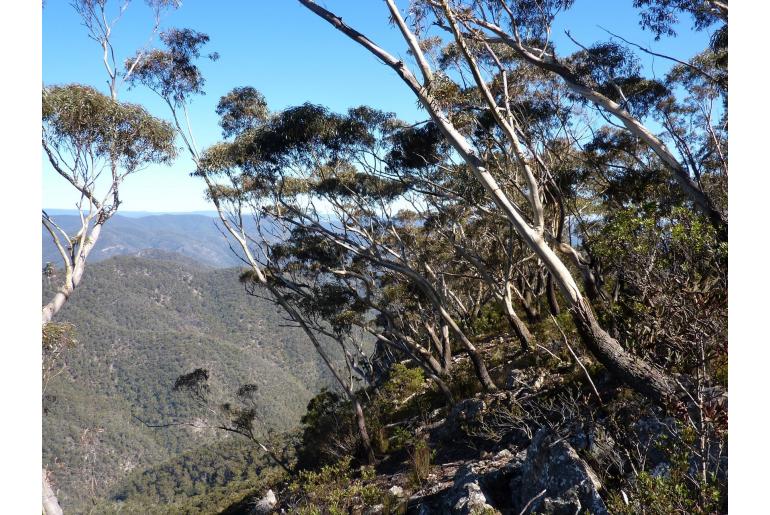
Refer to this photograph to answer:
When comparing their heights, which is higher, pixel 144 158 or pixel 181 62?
pixel 181 62

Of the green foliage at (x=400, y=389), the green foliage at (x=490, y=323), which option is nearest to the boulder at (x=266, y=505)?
the green foliage at (x=400, y=389)

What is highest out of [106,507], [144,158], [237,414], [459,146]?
[144,158]

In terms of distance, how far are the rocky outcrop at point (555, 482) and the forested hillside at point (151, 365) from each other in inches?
2138

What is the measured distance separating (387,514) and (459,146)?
411cm

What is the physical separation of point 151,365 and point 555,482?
105203 mm

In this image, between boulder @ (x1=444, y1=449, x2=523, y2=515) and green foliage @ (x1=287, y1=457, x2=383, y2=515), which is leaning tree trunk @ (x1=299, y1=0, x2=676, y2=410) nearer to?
boulder @ (x1=444, y1=449, x2=523, y2=515)

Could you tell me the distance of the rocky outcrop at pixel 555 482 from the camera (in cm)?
432

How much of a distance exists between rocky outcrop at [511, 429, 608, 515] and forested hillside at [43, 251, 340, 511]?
5431cm

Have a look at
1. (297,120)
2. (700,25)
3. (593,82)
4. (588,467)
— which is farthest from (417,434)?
(700,25)

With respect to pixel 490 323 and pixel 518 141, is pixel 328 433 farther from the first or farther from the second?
pixel 518 141

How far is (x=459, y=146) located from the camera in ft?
19.4

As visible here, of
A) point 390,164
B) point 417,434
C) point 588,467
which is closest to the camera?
point 588,467

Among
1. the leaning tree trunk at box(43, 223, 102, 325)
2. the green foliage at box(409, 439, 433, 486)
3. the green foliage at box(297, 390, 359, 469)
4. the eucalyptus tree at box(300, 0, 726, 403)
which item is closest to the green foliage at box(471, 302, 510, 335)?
the green foliage at box(297, 390, 359, 469)

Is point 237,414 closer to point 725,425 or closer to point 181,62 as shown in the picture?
point 181,62
